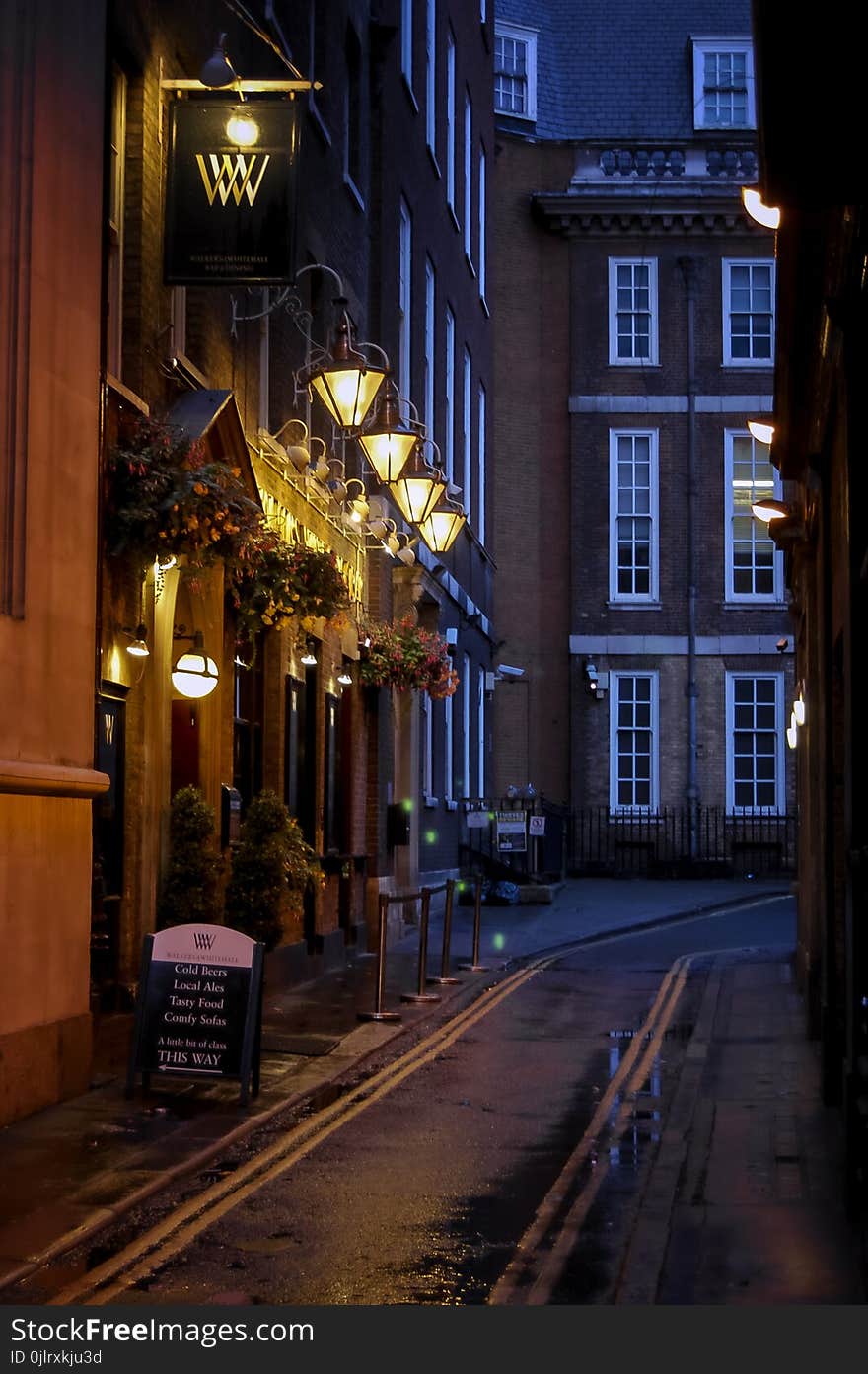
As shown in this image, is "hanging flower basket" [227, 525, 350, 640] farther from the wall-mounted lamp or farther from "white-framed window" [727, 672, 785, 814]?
"white-framed window" [727, 672, 785, 814]

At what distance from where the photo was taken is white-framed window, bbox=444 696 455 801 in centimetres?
3266

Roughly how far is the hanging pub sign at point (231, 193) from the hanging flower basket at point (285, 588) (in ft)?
8.77

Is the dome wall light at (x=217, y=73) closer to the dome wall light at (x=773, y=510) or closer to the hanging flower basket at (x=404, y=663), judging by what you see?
the dome wall light at (x=773, y=510)

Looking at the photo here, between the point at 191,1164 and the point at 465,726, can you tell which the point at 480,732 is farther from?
the point at 191,1164

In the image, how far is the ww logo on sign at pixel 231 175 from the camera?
13.9 m

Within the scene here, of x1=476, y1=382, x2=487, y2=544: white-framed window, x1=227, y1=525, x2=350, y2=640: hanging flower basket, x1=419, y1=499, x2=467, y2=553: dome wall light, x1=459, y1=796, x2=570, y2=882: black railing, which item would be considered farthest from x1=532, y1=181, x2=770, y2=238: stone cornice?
x1=227, y1=525, x2=350, y2=640: hanging flower basket

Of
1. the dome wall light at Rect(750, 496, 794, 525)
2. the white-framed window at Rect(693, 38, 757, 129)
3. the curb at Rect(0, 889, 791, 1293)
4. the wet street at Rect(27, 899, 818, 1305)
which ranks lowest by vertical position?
the wet street at Rect(27, 899, 818, 1305)

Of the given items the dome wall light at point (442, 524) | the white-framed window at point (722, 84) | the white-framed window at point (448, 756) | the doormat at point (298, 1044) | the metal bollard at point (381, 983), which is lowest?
the doormat at point (298, 1044)

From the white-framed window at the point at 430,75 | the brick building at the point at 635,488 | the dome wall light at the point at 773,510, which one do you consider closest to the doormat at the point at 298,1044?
the dome wall light at the point at 773,510

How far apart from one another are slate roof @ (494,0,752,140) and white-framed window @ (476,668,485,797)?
46.6 feet

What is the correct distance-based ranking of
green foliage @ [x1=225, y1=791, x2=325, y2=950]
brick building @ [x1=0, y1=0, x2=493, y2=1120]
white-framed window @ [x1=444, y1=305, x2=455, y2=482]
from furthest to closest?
1. white-framed window @ [x1=444, y1=305, x2=455, y2=482]
2. green foliage @ [x1=225, y1=791, x2=325, y2=950]
3. brick building @ [x1=0, y1=0, x2=493, y2=1120]

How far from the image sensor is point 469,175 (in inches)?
1409

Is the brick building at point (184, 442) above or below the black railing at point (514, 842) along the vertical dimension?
above

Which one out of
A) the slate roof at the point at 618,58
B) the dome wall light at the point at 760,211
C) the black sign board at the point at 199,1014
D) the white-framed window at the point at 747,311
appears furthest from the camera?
the slate roof at the point at 618,58
